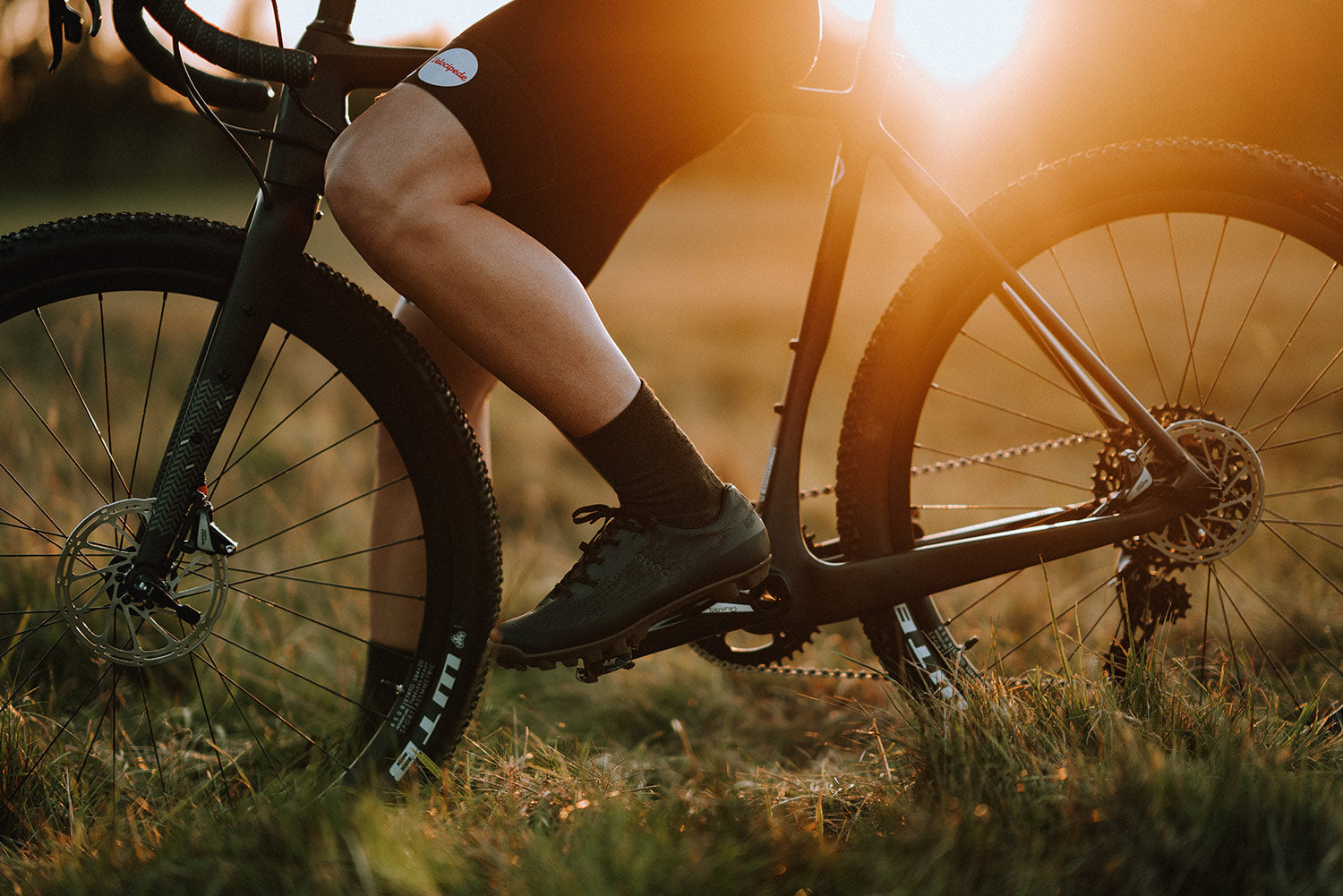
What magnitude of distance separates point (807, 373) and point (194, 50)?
3.77ft

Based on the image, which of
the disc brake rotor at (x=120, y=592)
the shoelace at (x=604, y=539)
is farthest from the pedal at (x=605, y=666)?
the disc brake rotor at (x=120, y=592)

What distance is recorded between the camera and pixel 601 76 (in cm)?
144

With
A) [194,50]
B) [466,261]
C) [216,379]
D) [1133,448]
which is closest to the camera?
[194,50]

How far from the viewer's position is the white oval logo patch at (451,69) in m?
1.39

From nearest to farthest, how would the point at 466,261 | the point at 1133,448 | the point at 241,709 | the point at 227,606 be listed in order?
the point at 466,261
the point at 1133,448
the point at 241,709
the point at 227,606

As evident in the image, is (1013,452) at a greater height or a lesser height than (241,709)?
greater

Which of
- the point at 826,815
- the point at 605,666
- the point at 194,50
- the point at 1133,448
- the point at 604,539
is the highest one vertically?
the point at 194,50

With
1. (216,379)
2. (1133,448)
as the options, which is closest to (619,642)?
(216,379)

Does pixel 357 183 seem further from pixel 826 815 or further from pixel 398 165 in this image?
pixel 826 815

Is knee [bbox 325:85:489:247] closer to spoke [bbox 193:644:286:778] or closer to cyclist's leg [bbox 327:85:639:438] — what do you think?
cyclist's leg [bbox 327:85:639:438]

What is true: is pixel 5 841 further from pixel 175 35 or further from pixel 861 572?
pixel 861 572

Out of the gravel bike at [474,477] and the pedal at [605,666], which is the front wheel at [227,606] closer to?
→ the gravel bike at [474,477]

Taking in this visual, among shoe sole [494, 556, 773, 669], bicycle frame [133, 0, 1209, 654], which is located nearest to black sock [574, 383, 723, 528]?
shoe sole [494, 556, 773, 669]

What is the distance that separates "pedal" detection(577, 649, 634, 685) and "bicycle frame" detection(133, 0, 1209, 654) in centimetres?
6
